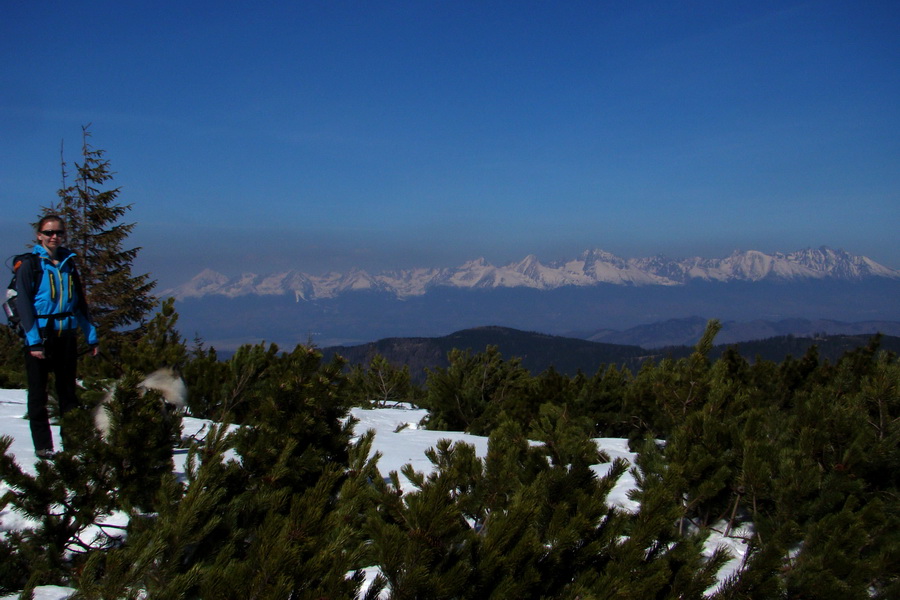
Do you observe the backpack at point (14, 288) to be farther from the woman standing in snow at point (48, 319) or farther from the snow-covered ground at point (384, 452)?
the snow-covered ground at point (384, 452)

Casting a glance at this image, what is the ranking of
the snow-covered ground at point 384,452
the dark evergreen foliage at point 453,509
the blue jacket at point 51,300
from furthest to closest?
the blue jacket at point 51,300 < the snow-covered ground at point 384,452 < the dark evergreen foliage at point 453,509

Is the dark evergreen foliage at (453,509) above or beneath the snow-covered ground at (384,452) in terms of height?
above

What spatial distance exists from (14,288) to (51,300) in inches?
11.0

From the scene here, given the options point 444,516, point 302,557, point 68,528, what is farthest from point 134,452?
point 444,516

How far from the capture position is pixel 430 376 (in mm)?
11953

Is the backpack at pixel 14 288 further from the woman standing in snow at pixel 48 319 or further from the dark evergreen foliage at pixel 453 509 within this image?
the dark evergreen foliage at pixel 453 509

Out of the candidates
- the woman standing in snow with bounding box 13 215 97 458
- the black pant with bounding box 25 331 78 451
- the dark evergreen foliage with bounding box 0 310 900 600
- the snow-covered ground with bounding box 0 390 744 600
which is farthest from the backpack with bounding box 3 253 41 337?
the dark evergreen foliage with bounding box 0 310 900 600

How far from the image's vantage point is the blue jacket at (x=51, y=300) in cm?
476

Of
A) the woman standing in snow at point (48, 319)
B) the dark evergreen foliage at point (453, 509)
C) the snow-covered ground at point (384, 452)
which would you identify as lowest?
the snow-covered ground at point (384, 452)

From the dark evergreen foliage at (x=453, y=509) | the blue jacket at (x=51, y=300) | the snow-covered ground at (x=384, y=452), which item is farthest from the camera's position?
the blue jacket at (x=51, y=300)

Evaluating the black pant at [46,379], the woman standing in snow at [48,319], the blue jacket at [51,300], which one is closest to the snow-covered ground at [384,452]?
the black pant at [46,379]

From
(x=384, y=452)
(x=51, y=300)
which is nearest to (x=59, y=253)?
(x=51, y=300)

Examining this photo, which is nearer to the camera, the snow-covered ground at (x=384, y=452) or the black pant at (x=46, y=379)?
the snow-covered ground at (x=384, y=452)

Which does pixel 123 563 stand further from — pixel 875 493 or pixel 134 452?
pixel 875 493
